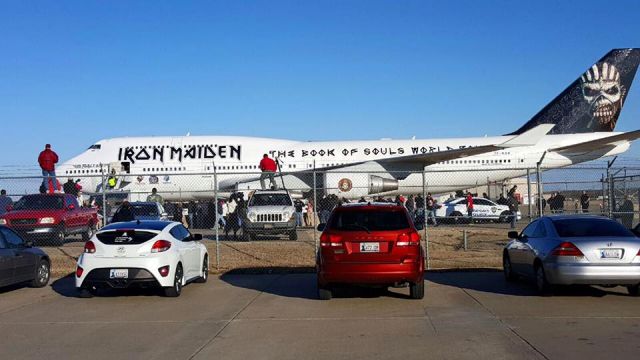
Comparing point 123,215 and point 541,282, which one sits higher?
point 123,215

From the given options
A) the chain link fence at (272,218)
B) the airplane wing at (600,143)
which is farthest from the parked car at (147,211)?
the airplane wing at (600,143)

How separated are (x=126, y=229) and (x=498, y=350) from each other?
266 inches

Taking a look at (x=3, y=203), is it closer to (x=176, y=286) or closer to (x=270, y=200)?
(x=270, y=200)

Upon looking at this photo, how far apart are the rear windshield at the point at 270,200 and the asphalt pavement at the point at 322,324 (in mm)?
8255

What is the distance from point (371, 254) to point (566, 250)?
9.97ft

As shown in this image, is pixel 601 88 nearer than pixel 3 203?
No

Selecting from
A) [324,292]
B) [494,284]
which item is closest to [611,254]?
[494,284]

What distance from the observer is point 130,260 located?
11469 mm

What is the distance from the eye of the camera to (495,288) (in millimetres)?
12742

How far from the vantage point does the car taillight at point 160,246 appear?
38.0 ft

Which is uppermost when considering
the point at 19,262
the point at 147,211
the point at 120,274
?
the point at 147,211

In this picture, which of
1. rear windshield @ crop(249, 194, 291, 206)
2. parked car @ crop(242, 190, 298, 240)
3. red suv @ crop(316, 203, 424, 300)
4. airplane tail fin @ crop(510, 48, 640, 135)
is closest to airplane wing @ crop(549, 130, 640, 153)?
airplane tail fin @ crop(510, 48, 640, 135)

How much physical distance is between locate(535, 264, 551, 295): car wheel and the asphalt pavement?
7.4 inches

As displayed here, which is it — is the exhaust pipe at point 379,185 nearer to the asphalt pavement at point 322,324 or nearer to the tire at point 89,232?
the tire at point 89,232
